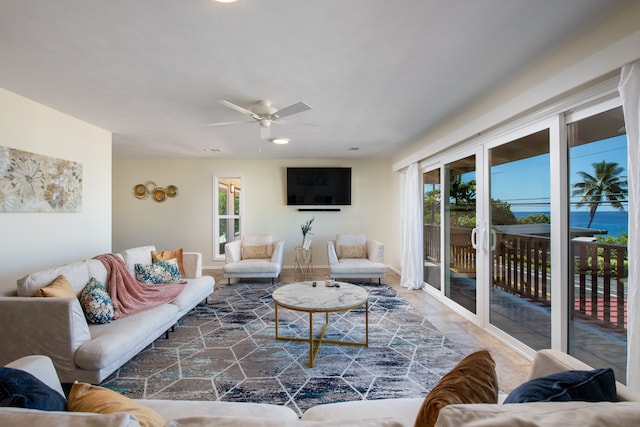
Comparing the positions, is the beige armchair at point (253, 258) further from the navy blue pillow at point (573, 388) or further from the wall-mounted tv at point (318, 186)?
the navy blue pillow at point (573, 388)

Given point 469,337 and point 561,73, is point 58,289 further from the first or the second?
point 561,73

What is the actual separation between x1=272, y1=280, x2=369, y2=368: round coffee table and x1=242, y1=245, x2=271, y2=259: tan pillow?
255 cm

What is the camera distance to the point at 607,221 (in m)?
1.96

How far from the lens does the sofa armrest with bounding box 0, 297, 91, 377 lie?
6.66ft

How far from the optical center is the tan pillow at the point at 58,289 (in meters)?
2.17

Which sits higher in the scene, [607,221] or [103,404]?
[607,221]

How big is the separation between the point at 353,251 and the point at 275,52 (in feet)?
13.8

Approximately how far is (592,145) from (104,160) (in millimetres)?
5414

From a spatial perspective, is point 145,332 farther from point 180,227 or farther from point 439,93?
point 180,227

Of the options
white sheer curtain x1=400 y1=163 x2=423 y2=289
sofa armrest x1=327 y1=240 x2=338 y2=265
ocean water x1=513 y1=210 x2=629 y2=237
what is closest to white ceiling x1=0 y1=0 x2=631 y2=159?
ocean water x1=513 y1=210 x2=629 y2=237

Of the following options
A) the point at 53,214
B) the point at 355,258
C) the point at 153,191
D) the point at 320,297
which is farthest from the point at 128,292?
the point at 153,191

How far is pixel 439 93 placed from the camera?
2.88 m

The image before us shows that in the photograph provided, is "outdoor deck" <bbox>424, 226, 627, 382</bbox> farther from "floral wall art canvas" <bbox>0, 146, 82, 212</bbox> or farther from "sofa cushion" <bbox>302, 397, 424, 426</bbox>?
"floral wall art canvas" <bbox>0, 146, 82, 212</bbox>

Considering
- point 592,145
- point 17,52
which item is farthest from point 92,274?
point 592,145
